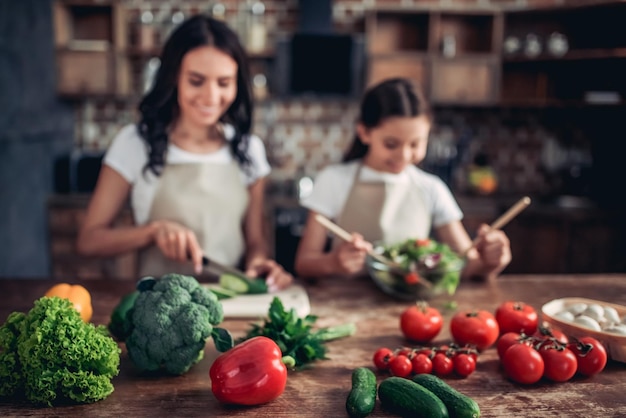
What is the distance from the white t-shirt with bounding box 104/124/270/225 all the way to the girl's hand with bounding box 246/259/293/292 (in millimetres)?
526

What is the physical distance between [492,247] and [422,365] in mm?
763

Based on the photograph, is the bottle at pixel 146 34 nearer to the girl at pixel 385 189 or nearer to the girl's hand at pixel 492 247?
the girl at pixel 385 189

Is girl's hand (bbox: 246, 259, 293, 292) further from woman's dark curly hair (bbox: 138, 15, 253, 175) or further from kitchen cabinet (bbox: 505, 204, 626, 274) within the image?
kitchen cabinet (bbox: 505, 204, 626, 274)

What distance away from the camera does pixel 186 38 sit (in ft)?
6.73

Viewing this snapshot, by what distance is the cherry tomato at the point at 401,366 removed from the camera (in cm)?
123

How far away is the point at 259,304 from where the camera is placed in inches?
64.4

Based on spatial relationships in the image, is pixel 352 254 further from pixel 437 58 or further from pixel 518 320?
pixel 437 58

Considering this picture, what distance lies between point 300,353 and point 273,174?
11.5ft

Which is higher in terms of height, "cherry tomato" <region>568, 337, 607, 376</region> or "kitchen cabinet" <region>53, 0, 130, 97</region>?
"kitchen cabinet" <region>53, 0, 130, 97</region>

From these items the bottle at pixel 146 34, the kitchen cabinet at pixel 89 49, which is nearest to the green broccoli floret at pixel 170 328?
the kitchen cabinet at pixel 89 49

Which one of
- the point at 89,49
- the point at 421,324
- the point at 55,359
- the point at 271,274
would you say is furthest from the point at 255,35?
the point at 55,359

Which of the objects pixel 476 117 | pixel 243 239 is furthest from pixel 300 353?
pixel 476 117

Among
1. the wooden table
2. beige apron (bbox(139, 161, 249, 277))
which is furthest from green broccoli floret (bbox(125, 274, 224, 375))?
beige apron (bbox(139, 161, 249, 277))

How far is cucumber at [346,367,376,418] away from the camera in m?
1.06
